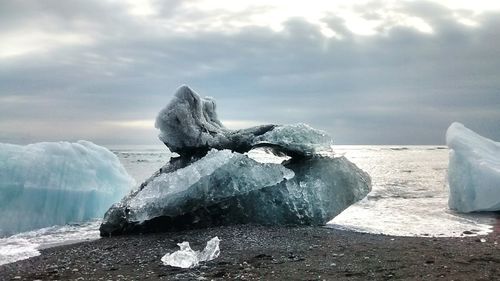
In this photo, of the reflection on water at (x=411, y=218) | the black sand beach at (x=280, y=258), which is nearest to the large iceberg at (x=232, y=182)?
the black sand beach at (x=280, y=258)

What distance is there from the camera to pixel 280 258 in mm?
5867

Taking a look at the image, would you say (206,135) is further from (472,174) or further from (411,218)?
(472,174)

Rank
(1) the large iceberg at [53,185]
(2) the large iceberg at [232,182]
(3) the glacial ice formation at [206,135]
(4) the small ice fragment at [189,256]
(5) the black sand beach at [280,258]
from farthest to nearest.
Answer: (1) the large iceberg at [53,185]
(3) the glacial ice formation at [206,135]
(2) the large iceberg at [232,182]
(4) the small ice fragment at [189,256]
(5) the black sand beach at [280,258]

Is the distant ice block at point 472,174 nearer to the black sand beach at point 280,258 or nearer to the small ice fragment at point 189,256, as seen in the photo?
the black sand beach at point 280,258

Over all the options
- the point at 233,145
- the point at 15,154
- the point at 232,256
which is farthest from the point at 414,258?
the point at 15,154

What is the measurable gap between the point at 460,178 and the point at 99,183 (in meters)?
9.01

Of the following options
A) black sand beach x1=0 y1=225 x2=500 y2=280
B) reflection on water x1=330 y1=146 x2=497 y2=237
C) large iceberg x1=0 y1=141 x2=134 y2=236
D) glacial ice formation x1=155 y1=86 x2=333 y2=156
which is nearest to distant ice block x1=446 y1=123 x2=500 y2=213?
reflection on water x1=330 y1=146 x2=497 y2=237

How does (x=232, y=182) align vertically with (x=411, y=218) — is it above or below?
above

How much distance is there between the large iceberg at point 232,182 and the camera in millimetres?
7891

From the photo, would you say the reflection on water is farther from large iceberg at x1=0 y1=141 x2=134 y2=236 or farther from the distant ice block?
large iceberg at x1=0 y1=141 x2=134 y2=236

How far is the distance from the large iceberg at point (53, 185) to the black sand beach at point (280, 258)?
149 inches

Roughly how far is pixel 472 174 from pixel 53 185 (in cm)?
1000

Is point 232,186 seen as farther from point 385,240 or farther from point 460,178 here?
point 460,178

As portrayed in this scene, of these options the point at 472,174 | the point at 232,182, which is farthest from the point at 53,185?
the point at 472,174
